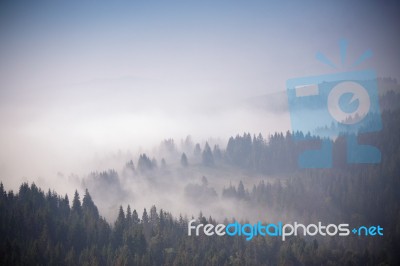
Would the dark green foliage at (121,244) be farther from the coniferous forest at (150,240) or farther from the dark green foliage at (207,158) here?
the dark green foliage at (207,158)

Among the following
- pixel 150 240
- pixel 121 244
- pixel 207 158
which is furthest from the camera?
pixel 207 158

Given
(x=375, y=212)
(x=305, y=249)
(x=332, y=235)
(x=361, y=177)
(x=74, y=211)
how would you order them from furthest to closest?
1. (x=361, y=177)
2. (x=375, y=212)
3. (x=332, y=235)
4. (x=74, y=211)
5. (x=305, y=249)

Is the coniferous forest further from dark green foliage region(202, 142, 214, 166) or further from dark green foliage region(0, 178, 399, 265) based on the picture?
dark green foliage region(202, 142, 214, 166)

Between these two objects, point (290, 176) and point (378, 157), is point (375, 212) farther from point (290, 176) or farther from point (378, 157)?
point (290, 176)

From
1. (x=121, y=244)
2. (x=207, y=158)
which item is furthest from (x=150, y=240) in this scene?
(x=207, y=158)

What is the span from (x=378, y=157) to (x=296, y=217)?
49676 millimetres

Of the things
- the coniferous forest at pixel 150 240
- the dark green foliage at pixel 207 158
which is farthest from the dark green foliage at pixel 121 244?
the dark green foliage at pixel 207 158

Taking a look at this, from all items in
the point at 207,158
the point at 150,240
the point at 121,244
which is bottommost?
the point at 150,240

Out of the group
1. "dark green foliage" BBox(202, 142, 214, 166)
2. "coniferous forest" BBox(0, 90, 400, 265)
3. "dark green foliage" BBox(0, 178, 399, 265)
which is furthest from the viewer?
"dark green foliage" BBox(202, 142, 214, 166)

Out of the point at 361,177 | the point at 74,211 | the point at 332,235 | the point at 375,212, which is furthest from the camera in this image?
the point at 361,177

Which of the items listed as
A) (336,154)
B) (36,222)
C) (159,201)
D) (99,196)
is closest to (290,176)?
(336,154)

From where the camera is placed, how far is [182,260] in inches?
3551

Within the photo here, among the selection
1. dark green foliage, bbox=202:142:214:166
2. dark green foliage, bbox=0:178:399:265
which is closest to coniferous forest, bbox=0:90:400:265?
dark green foliage, bbox=0:178:399:265

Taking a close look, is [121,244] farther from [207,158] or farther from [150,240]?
[207,158]
